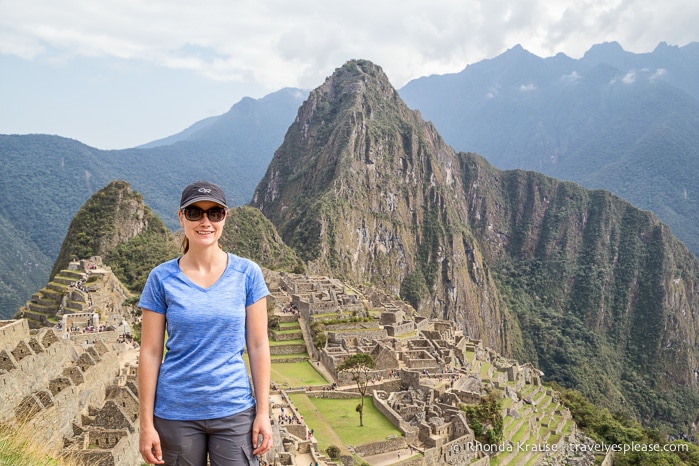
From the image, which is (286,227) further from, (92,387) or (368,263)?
(92,387)

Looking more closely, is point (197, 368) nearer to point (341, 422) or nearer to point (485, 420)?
point (341, 422)

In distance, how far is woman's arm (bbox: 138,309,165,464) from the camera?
5.56 m

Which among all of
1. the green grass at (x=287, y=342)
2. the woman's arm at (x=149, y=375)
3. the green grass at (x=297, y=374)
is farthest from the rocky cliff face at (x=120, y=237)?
the woman's arm at (x=149, y=375)

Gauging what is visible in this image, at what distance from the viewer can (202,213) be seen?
5.92 metres

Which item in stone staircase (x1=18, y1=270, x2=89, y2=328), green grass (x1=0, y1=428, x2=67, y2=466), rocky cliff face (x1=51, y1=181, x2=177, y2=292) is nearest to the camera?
green grass (x1=0, y1=428, x2=67, y2=466)

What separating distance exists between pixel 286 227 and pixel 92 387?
12506 centimetres

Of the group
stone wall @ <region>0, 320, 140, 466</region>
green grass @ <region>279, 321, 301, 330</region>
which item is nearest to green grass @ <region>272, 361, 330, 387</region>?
green grass @ <region>279, 321, 301, 330</region>

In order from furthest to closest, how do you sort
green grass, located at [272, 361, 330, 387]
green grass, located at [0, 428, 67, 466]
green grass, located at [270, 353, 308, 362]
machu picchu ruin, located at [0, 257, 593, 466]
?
green grass, located at [270, 353, 308, 362]
green grass, located at [272, 361, 330, 387]
machu picchu ruin, located at [0, 257, 593, 466]
green grass, located at [0, 428, 67, 466]

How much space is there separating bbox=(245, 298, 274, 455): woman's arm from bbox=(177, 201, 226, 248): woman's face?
0.82m

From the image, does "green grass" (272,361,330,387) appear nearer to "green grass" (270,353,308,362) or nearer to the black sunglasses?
"green grass" (270,353,308,362)

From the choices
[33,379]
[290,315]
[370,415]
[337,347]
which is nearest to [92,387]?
[33,379]

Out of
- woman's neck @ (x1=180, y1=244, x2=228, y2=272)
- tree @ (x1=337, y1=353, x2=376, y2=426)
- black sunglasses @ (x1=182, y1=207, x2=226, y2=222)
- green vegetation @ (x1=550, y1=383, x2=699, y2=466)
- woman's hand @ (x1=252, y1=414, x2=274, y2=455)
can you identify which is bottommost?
green vegetation @ (x1=550, y1=383, x2=699, y2=466)

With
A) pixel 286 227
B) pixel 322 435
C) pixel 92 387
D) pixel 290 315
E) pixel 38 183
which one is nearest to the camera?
pixel 92 387

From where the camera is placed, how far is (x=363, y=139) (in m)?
167
